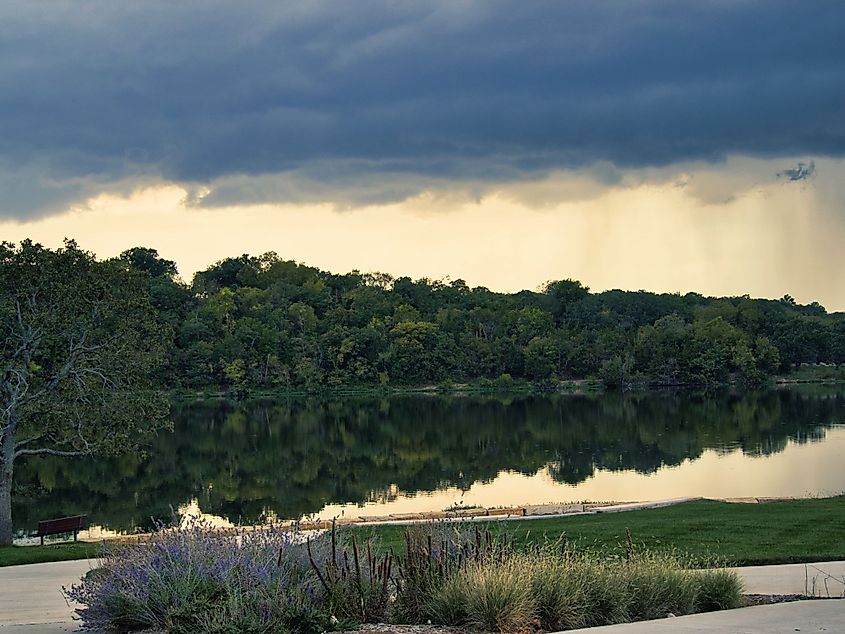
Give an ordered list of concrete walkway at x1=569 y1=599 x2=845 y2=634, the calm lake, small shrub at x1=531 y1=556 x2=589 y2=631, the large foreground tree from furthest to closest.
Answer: the calm lake
the large foreground tree
small shrub at x1=531 y1=556 x2=589 y2=631
concrete walkway at x1=569 y1=599 x2=845 y2=634

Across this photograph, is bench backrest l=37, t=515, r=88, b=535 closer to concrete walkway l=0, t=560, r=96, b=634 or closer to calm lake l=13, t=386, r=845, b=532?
calm lake l=13, t=386, r=845, b=532

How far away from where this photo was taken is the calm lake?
114 ft

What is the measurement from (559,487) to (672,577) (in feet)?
86.9

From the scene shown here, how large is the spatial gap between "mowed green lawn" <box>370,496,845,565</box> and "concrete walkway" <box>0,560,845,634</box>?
3.43 ft

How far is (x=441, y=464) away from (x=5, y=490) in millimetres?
25714

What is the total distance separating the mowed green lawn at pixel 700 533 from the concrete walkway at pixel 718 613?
119cm

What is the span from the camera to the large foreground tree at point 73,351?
23.1m

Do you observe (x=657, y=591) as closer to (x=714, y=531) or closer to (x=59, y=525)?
(x=714, y=531)

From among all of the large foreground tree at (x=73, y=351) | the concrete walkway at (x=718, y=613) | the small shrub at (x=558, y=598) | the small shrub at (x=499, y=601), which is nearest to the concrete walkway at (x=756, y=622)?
the concrete walkway at (x=718, y=613)

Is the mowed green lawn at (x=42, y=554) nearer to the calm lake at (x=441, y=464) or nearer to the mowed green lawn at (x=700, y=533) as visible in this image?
the mowed green lawn at (x=700, y=533)

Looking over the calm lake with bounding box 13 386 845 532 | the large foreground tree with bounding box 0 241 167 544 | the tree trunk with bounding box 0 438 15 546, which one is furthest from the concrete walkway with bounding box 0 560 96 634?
the calm lake with bounding box 13 386 845 532

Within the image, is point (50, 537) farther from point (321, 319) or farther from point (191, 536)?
point (321, 319)

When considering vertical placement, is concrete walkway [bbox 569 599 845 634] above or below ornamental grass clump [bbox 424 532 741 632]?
below

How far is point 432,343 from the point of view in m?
122
